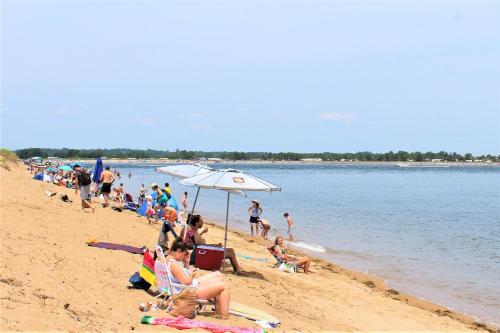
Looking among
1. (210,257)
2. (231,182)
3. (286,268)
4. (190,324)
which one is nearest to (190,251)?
(210,257)

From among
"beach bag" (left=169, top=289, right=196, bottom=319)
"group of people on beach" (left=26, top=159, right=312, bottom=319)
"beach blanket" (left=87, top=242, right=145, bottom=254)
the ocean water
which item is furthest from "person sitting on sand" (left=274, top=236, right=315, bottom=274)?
"beach bag" (left=169, top=289, right=196, bottom=319)

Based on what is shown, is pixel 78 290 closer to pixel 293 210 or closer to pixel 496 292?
pixel 496 292

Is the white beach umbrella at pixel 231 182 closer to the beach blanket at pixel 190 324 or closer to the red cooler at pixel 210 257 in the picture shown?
the red cooler at pixel 210 257

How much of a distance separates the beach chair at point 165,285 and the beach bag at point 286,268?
5104 mm

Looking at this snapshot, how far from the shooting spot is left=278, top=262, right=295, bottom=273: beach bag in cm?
1178

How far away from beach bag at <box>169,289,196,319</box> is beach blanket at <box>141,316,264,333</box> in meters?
0.15

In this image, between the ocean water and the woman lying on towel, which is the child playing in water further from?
the woman lying on towel

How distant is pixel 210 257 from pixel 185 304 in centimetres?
306

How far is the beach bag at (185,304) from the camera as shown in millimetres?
6285

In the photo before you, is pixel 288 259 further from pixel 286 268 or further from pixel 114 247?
pixel 114 247

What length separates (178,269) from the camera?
21.8 feet

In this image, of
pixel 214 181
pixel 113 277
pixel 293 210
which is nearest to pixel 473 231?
pixel 293 210

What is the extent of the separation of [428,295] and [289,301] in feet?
15.0

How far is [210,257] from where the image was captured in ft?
30.8
